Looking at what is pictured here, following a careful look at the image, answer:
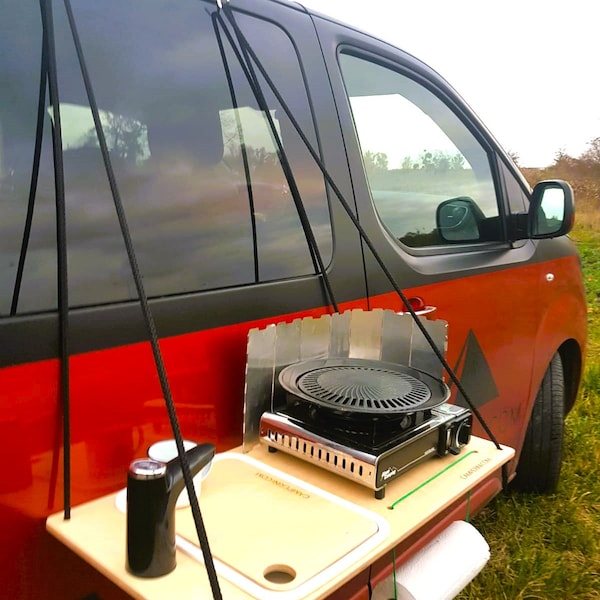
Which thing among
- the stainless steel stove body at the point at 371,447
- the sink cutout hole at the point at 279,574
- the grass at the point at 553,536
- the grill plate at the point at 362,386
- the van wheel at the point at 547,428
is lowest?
the grass at the point at 553,536

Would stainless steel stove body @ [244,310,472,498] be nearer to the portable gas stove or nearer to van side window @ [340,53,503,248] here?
the portable gas stove

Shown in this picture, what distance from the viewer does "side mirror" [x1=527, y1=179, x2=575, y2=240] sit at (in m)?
2.34

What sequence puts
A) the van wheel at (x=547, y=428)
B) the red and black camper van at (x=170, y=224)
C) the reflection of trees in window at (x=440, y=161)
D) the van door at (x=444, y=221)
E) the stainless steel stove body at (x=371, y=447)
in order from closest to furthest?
the red and black camper van at (x=170, y=224), the stainless steel stove body at (x=371, y=447), the van door at (x=444, y=221), the reflection of trees in window at (x=440, y=161), the van wheel at (x=547, y=428)

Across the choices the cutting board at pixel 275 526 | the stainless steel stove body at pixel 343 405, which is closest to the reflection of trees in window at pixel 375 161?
the stainless steel stove body at pixel 343 405

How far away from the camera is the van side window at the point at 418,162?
1.86 m

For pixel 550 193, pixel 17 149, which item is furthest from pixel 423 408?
pixel 550 193

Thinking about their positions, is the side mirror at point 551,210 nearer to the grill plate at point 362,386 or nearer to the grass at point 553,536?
the grill plate at point 362,386

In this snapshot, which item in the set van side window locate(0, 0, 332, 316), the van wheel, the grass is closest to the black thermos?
van side window locate(0, 0, 332, 316)

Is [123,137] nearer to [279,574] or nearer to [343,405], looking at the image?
[343,405]

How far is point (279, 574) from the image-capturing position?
0.93m

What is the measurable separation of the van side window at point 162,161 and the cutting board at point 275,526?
398 millimetres

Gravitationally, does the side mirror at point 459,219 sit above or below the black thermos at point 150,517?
above

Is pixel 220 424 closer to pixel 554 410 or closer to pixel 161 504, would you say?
pixel 161 504

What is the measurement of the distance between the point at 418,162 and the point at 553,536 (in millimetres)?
1733
